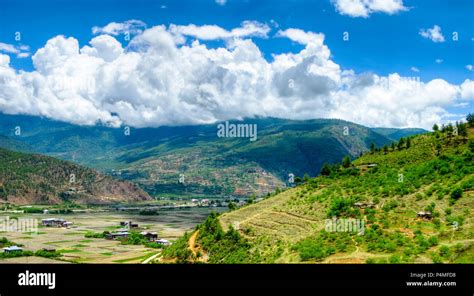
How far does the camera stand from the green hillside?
40.3m

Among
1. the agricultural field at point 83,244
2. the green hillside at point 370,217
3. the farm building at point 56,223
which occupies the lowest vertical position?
the agricultural field at point 83,244

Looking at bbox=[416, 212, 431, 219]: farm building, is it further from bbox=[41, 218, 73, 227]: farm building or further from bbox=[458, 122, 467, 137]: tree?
bbox=[41, 218, 73, 227]: farm building

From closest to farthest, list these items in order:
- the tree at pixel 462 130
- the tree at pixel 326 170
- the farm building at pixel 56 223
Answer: the tree at pixel 462 130 < the tree at pixel 326 170 < the farm building at pixel 56 223

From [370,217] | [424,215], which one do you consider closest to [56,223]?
[370,217]

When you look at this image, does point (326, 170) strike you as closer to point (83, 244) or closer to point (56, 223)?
point (83, 244)

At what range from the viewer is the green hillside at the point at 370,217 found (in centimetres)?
4034

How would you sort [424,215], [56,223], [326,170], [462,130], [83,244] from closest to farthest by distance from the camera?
[424,215], [462,130], [326,170], [83,244], [56,223]

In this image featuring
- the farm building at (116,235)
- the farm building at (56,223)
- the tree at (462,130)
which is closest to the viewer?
the tree at (462,130)

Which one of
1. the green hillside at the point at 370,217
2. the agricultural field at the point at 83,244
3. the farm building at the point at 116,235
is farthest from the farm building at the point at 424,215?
the farm building at the point at 116,235

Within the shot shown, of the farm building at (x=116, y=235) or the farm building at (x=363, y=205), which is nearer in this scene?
the farm building at (x=363, y=205)

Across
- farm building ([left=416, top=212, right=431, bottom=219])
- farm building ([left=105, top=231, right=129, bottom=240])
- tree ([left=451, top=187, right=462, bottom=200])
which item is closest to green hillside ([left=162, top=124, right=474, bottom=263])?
tree ([left=451, top=187, right=462, bottom=200])

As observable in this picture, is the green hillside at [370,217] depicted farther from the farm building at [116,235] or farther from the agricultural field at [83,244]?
the farm building at [116,235]

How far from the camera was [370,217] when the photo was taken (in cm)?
4922
